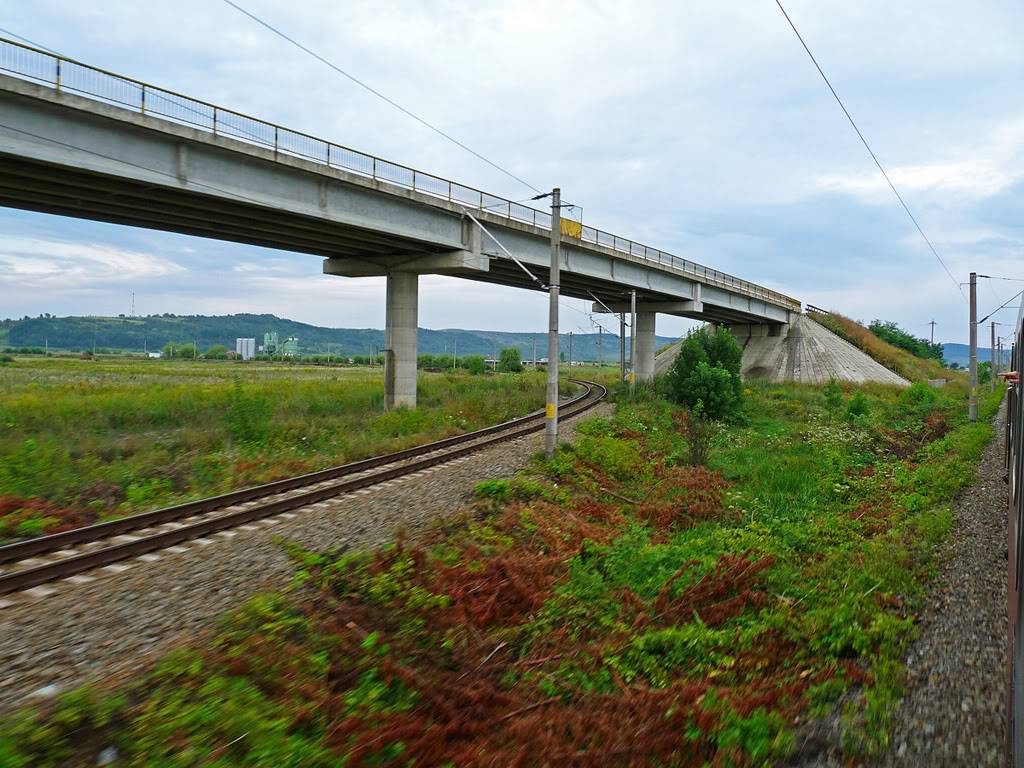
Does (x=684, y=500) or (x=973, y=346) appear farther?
(x=973, y=346)

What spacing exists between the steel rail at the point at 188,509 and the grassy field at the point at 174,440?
2.98 feet

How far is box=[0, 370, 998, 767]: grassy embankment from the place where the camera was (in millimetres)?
4598

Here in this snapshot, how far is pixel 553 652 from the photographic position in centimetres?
650

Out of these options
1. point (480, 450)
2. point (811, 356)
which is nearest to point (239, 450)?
point (480, 450)

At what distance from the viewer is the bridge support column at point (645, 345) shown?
1807 inches

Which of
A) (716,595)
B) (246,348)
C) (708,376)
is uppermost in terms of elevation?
(246,348)

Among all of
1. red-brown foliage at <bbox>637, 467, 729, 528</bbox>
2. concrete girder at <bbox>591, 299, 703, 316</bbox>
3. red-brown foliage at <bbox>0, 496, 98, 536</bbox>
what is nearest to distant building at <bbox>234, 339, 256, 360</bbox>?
concrete girder at <bbox>591, 299, 703, 316</bbox>

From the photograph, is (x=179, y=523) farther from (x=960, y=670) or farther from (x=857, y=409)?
(x=857, y=409)

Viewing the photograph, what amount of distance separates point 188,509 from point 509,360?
63.7 meters

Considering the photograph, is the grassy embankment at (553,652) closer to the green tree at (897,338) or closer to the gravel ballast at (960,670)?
the gravel ballast at (960,670)

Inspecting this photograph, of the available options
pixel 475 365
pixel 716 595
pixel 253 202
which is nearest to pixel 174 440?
pixel 253 202

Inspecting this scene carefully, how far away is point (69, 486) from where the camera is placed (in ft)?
40.0

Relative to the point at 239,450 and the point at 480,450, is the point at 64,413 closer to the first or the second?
the point at 239,450

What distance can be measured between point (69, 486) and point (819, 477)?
54.0 ft
